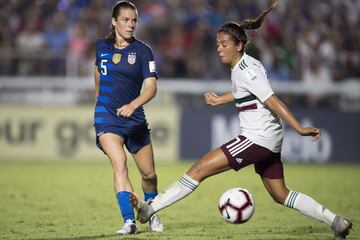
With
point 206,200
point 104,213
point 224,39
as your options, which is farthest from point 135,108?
point 206,200

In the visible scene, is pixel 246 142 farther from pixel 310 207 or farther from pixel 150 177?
pixel 150 177

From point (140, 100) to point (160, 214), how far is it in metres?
2.78

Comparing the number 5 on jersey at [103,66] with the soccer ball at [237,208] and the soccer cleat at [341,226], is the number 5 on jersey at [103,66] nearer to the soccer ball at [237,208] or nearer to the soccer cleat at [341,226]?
the soccer ball at [237,208]

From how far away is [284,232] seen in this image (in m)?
8.65

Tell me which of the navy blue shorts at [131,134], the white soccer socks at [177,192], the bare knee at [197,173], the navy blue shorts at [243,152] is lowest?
the white soccer socks at [177,192]

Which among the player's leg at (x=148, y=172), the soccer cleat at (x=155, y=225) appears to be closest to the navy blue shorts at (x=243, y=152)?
the player's leg at (x=148, y=172)

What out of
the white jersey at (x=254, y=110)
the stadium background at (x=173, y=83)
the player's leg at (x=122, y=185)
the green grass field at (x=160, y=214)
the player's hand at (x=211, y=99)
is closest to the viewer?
the white jersey at (x=254, y=110)

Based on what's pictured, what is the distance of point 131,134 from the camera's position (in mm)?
8469

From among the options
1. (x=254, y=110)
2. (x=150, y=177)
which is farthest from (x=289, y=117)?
(x=150, y=177)

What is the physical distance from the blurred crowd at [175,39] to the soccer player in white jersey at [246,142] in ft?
31.0

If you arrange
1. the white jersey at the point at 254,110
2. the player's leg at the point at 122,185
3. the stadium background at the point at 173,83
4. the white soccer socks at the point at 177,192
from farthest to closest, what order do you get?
the stadium background at the point at 173,83
the player's leg at the point at 122,185
the white soccer socks at the point at 177,192
the white jersey at the point at 254,110

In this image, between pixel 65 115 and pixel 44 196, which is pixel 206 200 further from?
pixel 65 115

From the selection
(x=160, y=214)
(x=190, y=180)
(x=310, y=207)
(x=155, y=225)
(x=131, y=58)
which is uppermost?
(x=131, y=58)

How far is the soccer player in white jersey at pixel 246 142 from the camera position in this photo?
7.64 m
